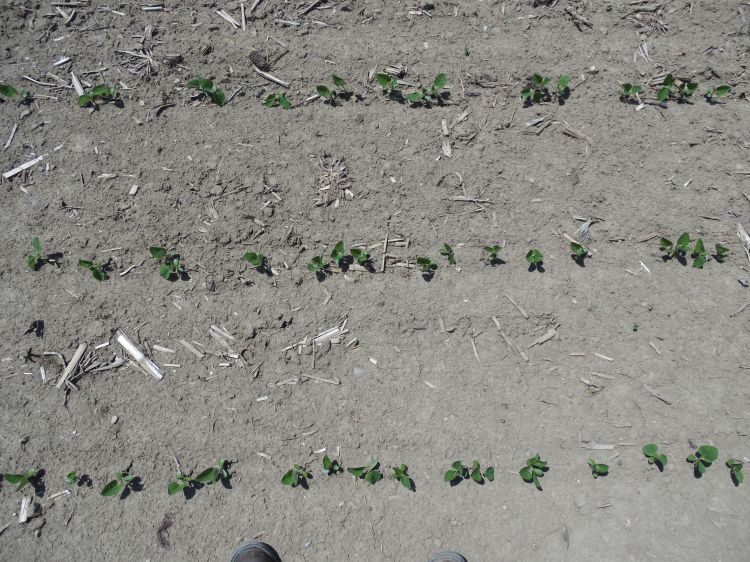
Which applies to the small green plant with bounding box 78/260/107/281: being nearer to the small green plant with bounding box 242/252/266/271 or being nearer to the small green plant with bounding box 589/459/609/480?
the small green plant with bounding box 242/252/266/271

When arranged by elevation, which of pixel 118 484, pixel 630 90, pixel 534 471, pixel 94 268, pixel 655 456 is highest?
pixel 630 90

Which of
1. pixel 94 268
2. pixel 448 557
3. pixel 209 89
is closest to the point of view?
pixel 448 557

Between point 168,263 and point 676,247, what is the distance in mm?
3048

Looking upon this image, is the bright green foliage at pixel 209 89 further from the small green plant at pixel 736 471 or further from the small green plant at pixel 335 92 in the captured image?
the small green plant at pixel 736 471

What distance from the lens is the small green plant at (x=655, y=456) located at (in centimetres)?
291

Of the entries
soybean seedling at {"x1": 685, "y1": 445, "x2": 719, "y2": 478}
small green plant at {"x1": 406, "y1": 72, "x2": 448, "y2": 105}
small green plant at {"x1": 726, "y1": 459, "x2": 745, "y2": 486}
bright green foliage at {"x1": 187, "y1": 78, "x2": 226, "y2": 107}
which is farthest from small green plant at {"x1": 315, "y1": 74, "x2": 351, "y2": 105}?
small green plant at {"x1": 726, "y1": 459, "x2": 745, "y2": 486}

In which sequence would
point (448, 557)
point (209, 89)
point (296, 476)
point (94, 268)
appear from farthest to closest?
1. point (209, 89)
2. point (94, 268)
3. point (296, 476)
4. point (448, 557)

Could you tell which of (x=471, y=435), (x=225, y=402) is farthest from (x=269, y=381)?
(x=471, y=435)

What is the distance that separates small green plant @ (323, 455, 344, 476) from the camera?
114 inches

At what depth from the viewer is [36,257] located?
304 cm

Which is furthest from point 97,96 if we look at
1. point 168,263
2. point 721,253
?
point 721,253

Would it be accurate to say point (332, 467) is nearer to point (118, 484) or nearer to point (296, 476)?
point (296, 476)

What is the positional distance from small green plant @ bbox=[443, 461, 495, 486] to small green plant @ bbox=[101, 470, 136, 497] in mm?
1789

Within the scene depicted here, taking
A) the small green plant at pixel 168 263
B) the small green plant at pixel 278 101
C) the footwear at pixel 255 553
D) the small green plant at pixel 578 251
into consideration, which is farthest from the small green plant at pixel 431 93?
the footwear at pixel 255 553
